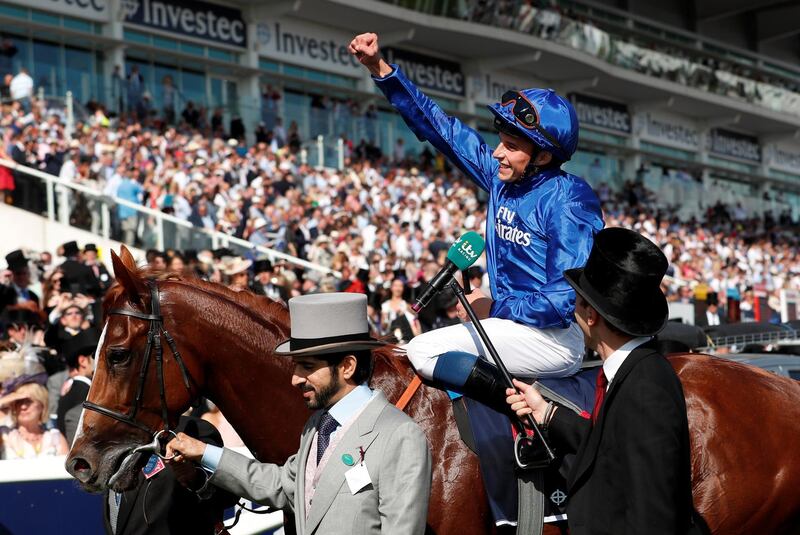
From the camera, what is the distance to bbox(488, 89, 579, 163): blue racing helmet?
3.73 metres

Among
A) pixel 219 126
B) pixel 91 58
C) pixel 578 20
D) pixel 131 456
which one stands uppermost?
pixel 578 20

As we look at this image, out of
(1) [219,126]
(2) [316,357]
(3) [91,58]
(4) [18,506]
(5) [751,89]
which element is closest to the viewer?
(2) [316,357]

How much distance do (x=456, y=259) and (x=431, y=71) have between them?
1056 inches

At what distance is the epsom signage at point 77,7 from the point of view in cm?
2034

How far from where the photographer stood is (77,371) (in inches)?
253

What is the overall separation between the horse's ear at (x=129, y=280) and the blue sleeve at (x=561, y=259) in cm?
136

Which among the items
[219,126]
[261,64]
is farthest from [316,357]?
[261,64]

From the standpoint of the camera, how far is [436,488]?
349 cm

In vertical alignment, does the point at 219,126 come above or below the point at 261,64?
below

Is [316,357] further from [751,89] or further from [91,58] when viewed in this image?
[751,89]

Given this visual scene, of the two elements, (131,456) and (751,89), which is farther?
(751,89)

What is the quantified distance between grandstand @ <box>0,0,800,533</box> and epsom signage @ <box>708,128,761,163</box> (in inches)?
3.7

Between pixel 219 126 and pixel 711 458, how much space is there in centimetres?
1756

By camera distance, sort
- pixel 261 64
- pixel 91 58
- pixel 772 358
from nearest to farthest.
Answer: pixel 772 358, pixel 91 58, pixel 261 64
